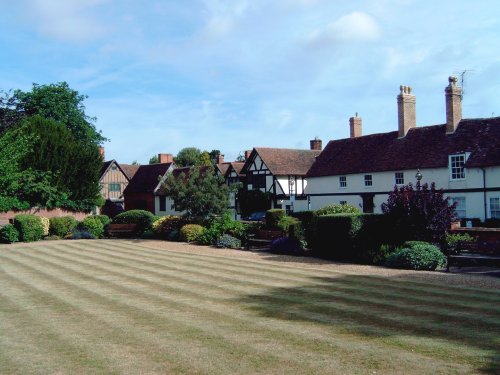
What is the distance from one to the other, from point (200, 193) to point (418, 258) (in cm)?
1472

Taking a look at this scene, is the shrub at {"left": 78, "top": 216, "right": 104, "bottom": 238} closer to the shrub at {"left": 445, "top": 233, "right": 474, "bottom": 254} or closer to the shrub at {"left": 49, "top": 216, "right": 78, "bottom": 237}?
the shrub at {"left": 49, "top": 216, "right": 78, "bottom": 237}

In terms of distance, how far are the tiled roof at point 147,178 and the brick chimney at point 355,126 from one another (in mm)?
21172

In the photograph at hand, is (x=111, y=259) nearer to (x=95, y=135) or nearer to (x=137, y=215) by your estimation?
(x=137, y=215)

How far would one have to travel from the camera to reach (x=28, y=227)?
105 ft

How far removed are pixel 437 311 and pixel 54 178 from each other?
115 feet

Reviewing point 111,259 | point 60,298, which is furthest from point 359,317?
point 111,259

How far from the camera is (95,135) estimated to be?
5359 cm

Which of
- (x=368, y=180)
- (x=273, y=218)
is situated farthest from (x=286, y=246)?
(x=368, y=180)

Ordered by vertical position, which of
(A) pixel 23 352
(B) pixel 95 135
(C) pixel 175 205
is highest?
(B) pixel 95 135

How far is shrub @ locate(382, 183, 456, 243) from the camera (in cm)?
1886

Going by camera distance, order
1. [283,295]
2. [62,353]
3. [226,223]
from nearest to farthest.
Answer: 1. [62,353]
2. [283,295]
3. [226,223]

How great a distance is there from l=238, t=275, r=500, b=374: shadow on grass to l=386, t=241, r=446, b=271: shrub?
317 cm

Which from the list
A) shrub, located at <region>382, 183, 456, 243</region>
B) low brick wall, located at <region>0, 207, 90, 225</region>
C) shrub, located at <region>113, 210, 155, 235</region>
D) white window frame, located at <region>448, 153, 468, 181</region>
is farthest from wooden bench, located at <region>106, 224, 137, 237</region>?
white window frame, located at <region>448, 153, 468, 181</region>

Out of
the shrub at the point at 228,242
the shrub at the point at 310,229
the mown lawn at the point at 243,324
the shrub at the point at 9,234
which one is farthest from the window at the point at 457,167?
the shrub at the point at 9,234
